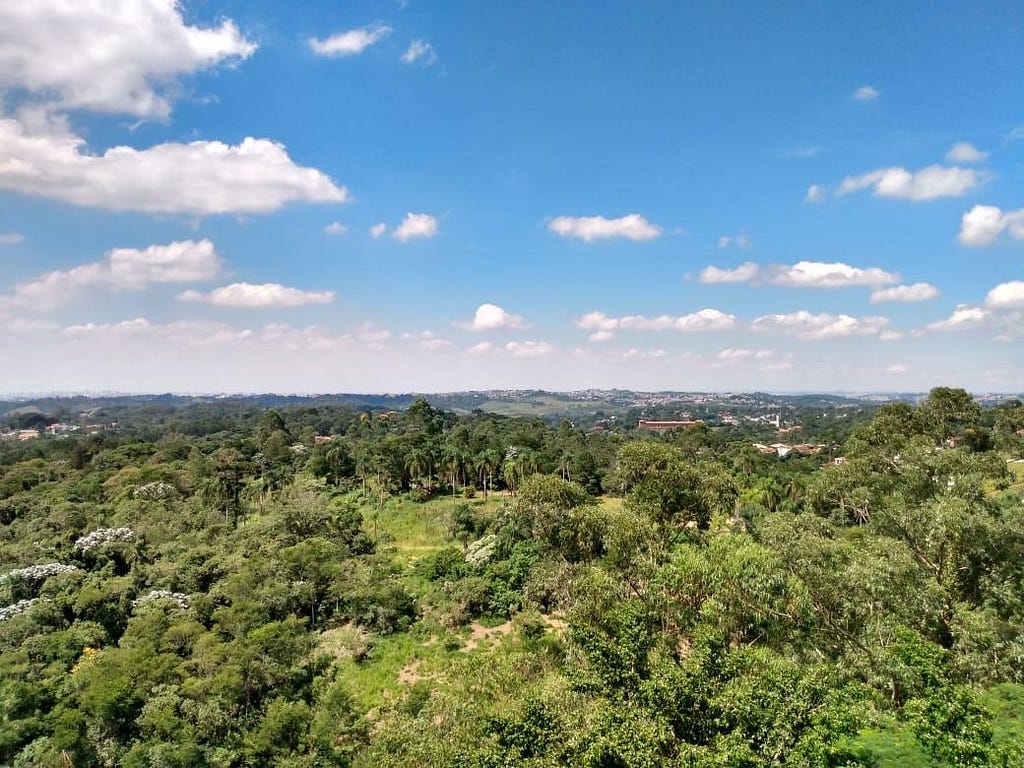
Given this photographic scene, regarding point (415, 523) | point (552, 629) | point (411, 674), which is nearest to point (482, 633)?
point (552, 629)

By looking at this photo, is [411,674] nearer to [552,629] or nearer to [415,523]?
[552,629]

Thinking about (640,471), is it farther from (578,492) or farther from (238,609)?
(238,609)

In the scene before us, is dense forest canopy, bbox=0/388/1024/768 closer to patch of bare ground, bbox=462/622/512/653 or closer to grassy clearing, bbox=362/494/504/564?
patch of bare ground, bbox=462/622/512/653

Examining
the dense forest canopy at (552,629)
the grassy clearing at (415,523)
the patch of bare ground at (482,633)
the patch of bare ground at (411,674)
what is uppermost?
the dense forest canopy at (552,629)

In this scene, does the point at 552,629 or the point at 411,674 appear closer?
the point at 411,674

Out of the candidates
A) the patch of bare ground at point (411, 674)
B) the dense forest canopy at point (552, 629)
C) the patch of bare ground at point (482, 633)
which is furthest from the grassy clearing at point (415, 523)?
the patch of bare ground at point (411, 674)

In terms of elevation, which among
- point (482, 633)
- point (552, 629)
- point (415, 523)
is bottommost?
point (482, 633)

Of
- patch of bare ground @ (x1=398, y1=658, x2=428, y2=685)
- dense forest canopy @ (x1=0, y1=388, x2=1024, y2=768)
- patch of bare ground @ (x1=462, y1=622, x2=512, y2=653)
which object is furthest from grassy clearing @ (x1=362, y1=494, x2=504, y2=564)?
patch of bare ground @ (x1=398, y1=658, x2=428, y2=685)

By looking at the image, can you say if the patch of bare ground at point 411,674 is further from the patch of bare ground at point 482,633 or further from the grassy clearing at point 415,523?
the grassy clearing at point 415,523

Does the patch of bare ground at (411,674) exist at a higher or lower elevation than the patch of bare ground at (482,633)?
lower

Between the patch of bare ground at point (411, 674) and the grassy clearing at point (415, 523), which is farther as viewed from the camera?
the grassy clearing at point (415, 523)
